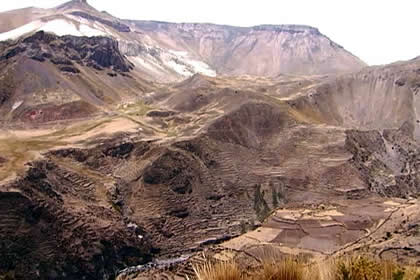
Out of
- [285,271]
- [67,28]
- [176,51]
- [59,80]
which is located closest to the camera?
[285,271]

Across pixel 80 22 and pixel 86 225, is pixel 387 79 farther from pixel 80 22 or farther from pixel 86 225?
pixel 80 22

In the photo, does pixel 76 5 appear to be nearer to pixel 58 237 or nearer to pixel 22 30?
pixel 22 30

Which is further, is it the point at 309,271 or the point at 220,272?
the point at 309,271

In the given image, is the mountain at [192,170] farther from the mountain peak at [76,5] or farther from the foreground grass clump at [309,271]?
the mountain peak at [76,5]

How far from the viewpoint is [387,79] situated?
290 feet

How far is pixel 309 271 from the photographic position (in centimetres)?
521

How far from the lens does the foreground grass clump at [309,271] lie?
487 cm

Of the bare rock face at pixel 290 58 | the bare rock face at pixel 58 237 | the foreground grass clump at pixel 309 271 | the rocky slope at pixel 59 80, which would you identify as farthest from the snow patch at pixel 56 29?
the foreground grass clump at pixel 309 271

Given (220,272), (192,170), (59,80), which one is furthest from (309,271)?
(59,80)

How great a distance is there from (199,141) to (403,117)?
36.5m

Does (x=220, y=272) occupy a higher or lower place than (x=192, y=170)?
higher

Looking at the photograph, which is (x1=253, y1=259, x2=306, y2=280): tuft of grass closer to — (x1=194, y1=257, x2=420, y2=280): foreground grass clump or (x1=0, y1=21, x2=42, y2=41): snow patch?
(x1=194, y1=257, x2=420, y2=280): foreground grass clump

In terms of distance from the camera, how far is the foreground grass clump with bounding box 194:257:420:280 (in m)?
4.87

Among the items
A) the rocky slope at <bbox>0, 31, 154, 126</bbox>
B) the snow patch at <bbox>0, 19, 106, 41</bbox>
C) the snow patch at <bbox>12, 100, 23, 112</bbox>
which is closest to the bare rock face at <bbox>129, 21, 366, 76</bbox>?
the snow patch at <bbox>0, 19, 106, 41</bbox>
